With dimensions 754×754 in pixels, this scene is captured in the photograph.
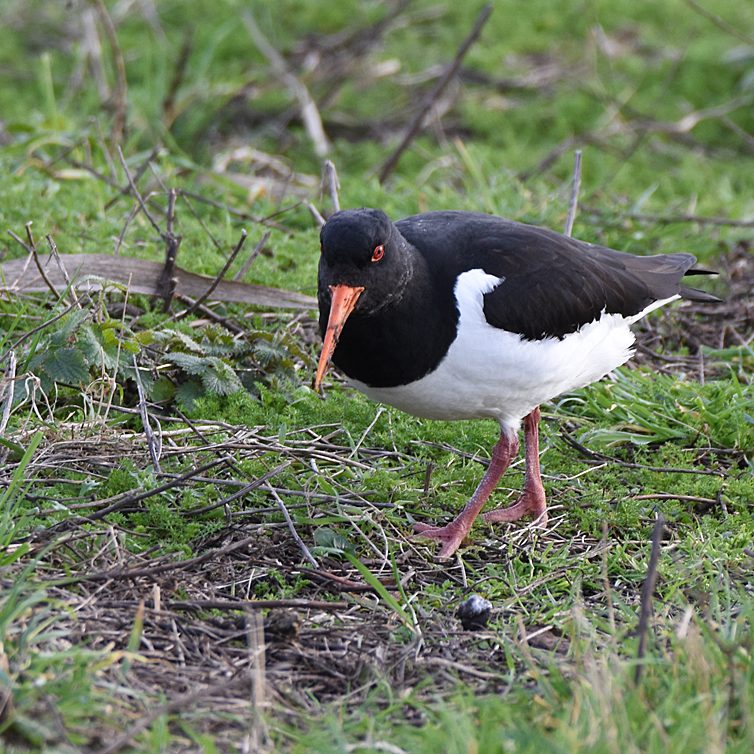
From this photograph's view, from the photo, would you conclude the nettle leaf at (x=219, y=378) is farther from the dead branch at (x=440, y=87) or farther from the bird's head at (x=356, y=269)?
the dead branch at (x=440, y=87)

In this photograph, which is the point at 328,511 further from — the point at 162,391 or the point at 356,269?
the point at 162,391

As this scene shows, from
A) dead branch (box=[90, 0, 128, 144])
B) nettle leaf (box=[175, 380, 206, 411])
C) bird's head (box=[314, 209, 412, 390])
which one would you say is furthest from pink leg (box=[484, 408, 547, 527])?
dead branch (box=[90, 0, 128, 144])

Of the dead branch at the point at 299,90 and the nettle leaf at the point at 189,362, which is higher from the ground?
the nettle leaf at the point at 189,362

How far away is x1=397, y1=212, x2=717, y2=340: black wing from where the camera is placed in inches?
182

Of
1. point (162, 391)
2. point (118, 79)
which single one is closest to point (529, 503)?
point (162, 391)

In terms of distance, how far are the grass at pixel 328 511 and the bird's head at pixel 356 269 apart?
2.55ft

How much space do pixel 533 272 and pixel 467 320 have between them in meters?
0.48

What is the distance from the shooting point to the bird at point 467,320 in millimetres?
4328

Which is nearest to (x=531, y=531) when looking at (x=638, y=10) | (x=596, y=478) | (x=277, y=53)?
(x=596, y=478)

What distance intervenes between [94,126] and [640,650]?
6445mm

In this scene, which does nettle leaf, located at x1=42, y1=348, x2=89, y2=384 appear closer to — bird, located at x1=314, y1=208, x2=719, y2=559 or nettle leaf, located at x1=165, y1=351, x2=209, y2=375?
nettle leaf, located at x1=165, y1=351, x2=209, y2=375

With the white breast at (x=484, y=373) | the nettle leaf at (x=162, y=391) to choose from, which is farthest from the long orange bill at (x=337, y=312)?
the nettle leaf at (x=162, y=391)

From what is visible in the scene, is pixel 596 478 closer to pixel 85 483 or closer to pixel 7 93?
pixel 85 483

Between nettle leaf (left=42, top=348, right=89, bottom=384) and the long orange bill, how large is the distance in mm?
1302
